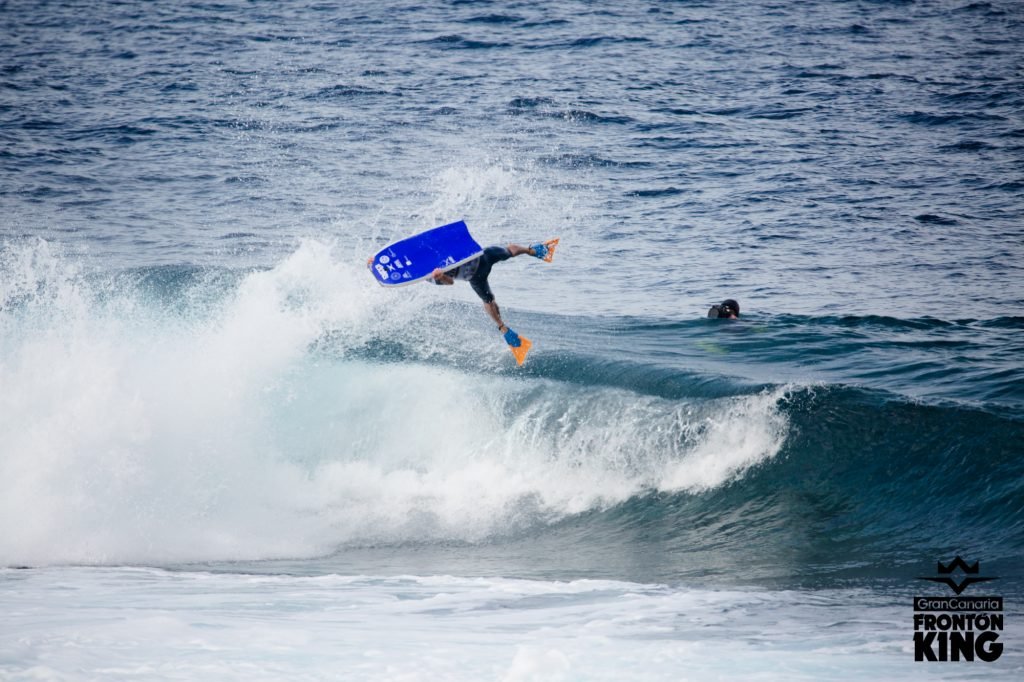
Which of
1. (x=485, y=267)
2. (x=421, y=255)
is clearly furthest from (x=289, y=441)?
(x=485, y=267)

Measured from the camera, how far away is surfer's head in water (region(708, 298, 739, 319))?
15820 millimetres

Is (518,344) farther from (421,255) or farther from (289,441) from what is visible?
(289,441)

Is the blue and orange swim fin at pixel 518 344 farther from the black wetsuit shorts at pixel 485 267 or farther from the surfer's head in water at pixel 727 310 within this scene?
the surfer's head in water at pixel 727 310

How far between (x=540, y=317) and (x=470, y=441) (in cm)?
483

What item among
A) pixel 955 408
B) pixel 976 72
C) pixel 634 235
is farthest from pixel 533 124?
pixel 955 408

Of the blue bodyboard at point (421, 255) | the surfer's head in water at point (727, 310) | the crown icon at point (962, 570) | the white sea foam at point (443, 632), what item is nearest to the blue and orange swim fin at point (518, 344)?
the blue bodyboard at point (421, 255)

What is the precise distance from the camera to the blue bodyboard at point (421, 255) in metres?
11.9

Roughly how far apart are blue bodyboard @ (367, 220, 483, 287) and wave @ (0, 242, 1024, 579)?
1976mm

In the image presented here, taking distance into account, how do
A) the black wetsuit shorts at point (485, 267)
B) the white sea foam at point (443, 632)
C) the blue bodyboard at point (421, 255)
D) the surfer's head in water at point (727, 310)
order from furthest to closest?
the surfer's head in water at point (727, 310), the blue bodyboard at point (421, 255), the black wetsuit shorts at point (485, 267), the white sea foam at point (443, 632)

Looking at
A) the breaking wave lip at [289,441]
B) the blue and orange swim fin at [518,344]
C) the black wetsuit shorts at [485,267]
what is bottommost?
the breaking wave lip at [289,441]

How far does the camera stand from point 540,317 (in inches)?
663

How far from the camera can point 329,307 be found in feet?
52.2

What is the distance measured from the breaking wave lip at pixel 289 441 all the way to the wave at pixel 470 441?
32mm

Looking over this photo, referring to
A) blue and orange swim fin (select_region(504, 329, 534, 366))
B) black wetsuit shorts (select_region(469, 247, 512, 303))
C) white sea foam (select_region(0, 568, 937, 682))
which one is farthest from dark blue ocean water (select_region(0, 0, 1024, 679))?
black wetsuit shorts (select_region(469, 247, 512, 303))
